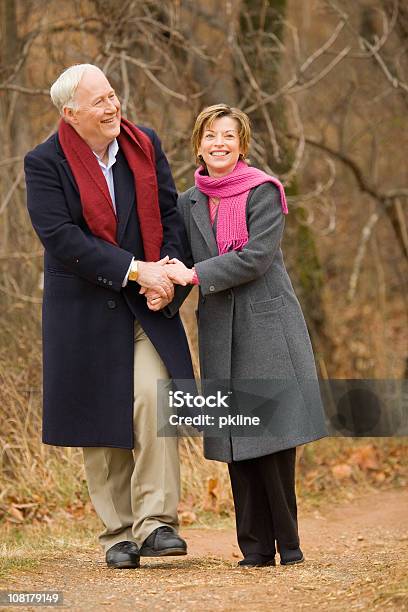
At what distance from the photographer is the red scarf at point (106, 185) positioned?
175 inches

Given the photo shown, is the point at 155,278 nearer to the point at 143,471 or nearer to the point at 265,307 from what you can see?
the point at 265,307

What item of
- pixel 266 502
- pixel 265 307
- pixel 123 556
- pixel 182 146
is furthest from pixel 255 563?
pixel 182 146

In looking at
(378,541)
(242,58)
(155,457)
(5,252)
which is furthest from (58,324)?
(242,58)

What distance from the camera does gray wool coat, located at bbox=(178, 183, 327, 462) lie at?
4.50m

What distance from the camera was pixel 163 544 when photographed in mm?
4410

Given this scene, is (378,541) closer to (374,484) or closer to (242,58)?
(374,484)

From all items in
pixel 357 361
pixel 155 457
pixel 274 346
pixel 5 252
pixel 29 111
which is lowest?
pixel 155 457

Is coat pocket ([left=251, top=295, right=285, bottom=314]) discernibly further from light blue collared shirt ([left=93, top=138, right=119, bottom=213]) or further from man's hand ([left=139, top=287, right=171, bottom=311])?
light blue collared shirt ([left=93, top=138, right=119, bottom=213])

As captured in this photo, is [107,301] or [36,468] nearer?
[107,301]

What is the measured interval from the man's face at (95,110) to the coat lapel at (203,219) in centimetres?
43

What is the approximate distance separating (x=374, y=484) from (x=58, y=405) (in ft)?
12.4

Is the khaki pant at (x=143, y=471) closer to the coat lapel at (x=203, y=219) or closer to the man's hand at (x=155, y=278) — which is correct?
the man's hand at (x=155, y=278)

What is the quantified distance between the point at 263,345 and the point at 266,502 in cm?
66

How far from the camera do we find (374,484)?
307 inches
